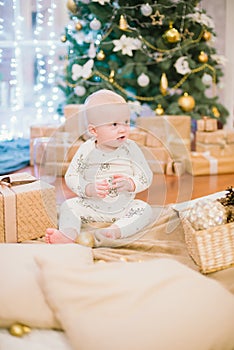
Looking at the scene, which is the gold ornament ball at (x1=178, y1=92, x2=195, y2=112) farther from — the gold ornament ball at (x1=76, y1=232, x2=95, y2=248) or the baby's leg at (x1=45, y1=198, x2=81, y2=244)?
the gold ornament ball at (x1=76, y1=232, x2=95, y2=248)

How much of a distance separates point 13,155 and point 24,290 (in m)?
2.32

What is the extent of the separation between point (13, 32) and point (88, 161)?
2.48 meters

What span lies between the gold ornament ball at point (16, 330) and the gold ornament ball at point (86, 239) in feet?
1.69

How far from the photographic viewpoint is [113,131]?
1522mm

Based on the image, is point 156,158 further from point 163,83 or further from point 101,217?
Answer: point 101,217

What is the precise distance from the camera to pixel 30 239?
1.67 m

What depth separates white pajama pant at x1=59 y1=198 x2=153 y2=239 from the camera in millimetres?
1599

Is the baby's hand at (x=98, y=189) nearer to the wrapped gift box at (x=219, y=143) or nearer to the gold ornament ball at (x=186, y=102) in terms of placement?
the wrapped gift box at (x=219, y=143)

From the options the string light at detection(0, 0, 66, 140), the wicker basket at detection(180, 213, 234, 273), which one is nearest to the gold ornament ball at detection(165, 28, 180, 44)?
the string light at detection(0, 0, 66, 140)

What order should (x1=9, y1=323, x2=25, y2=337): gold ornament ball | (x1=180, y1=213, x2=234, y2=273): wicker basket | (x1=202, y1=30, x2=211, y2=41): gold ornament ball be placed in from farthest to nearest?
1. (x1=202, y1=30, x2=211, y2=41): gold ornament ball
2. (x1=180, y1=213, x2=234, y2=273): wicker basket
3. (x1=9, y1=323, x2=25, y2=337): gold ornament ball

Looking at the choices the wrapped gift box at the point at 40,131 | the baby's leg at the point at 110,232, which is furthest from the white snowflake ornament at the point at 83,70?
the baby's leg at the point at 110,232

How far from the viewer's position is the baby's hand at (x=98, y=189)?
1.51 metres

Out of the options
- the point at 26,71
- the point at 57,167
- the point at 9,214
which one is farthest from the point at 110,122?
the point at 26,71

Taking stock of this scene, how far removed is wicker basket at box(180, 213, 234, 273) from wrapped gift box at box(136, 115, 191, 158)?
1497mm
